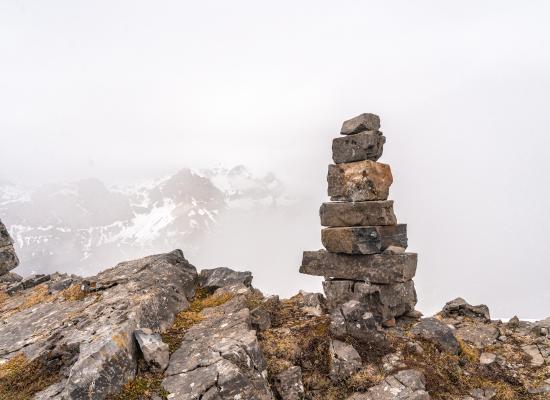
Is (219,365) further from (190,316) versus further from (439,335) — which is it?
(439,335)

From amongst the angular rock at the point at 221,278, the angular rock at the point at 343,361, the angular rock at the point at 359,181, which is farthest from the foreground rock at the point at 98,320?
the angular rock at the point at 359,181

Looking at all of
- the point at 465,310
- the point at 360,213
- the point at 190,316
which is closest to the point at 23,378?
the point at 190,316

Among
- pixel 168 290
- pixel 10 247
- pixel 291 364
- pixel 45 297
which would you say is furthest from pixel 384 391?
pixel 10 247

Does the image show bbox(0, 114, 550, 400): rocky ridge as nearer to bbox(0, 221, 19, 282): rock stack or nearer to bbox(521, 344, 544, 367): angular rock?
bbox(521, 344, 544, 367): angular rock

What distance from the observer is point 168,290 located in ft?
39.3

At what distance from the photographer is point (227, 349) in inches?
356

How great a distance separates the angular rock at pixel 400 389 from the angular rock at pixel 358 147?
846 centimetres

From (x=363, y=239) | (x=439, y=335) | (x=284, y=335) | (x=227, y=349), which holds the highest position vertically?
(x=363, y=239)

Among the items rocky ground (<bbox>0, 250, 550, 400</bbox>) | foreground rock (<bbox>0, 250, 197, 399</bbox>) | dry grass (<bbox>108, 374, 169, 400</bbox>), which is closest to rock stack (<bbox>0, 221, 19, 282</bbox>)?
foreground rock (<bbox>0, 250, 197, 399</bbox>)

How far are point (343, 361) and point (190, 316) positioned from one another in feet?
15.4

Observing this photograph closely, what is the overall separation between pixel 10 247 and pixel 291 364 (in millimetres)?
18383

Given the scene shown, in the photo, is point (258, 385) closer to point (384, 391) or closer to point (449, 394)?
point (384, 391)

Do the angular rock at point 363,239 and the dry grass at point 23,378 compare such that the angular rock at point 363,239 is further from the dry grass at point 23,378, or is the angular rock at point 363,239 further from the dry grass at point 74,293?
the dry grass at point 23,378

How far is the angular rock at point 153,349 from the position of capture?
8680mm
